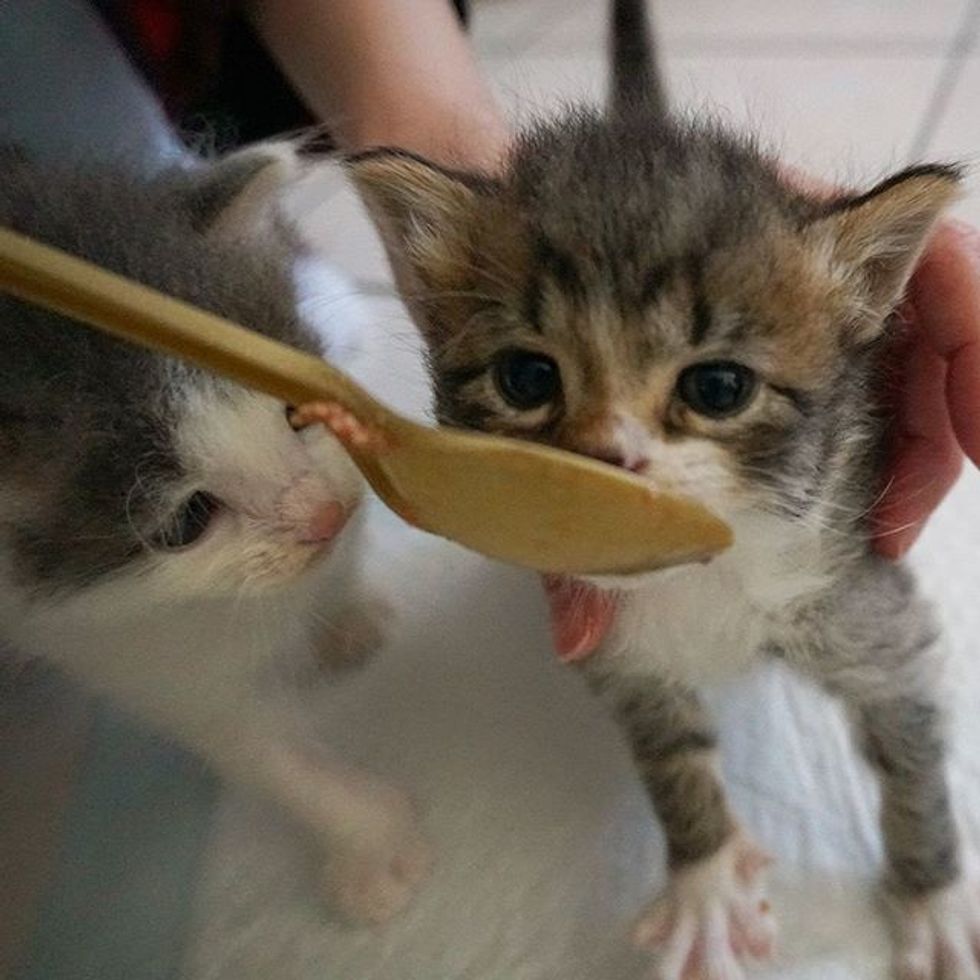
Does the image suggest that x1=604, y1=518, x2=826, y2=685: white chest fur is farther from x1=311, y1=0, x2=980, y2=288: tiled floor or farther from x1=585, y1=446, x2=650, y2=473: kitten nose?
x1=311, y1=0, x2=980, y2=288: tiled floor

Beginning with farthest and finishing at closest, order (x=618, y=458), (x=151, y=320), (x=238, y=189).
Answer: (x=238, y=189)
(x=618, y=458)
(x=151, y=320)

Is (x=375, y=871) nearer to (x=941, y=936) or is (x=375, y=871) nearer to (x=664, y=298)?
(x=941, y=936)

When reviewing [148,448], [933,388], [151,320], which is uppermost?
[151,320]

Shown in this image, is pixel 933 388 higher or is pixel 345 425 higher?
pixel 345 425

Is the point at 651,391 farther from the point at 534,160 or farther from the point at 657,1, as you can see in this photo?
the point at 657,1

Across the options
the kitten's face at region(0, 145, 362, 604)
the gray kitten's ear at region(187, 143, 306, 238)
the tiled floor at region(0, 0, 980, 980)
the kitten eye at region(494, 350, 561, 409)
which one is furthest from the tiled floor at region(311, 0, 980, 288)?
the kitten eye at region(494, 350, 561, 409)

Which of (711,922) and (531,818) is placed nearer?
(711,922)

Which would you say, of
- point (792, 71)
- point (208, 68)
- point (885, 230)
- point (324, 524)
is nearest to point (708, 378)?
point (885, 230)

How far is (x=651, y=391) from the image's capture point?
22.1 inches

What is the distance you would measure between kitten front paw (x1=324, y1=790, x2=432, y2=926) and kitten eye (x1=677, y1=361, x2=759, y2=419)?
18.9 inches

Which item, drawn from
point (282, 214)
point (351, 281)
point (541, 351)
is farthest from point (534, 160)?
point (351, 281)

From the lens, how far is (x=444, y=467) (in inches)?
18.6

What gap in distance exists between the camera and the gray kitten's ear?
2.42 feet

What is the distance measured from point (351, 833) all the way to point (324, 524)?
33cm
